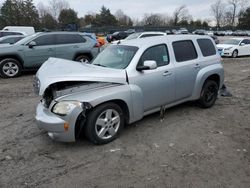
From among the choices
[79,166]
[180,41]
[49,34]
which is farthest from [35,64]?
[79,166]

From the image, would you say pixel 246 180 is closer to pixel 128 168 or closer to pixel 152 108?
pixel 128 168

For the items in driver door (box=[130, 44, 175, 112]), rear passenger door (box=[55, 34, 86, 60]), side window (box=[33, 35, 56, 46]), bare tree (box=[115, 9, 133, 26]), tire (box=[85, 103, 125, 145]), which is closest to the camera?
tire (box=[85, 103, 125, 145])

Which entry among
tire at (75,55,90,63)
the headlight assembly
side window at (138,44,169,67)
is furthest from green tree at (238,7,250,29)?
the headlight assembly

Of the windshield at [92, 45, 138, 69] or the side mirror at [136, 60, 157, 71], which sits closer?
the side mirror at [136, 60, 157, 71]

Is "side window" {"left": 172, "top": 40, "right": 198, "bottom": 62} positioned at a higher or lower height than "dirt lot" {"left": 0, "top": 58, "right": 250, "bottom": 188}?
higher

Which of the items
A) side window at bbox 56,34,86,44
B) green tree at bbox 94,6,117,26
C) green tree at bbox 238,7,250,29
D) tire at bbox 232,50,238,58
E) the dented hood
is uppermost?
green tree at bbox 94,6,117,26

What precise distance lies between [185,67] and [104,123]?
7.13 ft

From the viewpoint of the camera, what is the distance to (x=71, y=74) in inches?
157

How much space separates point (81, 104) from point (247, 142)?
9.30ft

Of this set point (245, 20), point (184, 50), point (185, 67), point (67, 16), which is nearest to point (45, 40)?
point (184, 50)

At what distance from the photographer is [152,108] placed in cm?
498

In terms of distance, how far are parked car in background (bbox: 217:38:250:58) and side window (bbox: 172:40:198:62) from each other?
14.0m

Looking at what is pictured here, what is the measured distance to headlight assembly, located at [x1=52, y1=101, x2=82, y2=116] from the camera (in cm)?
389

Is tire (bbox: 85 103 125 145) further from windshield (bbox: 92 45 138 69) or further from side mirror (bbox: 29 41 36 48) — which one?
side mirror (bbox: 29 41 36 48)
